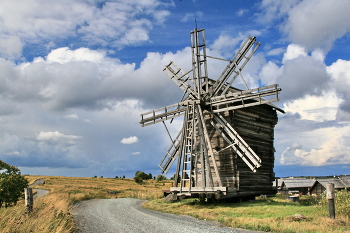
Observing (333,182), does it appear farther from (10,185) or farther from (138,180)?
(10,185)

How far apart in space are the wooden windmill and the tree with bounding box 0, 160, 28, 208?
9541 millimetres

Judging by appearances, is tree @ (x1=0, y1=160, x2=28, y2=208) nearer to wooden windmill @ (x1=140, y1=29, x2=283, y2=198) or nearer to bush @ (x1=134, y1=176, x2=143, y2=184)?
wooden windmill @ (x1=140, y1=29, x2=283, y2=198)

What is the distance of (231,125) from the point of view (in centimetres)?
2178

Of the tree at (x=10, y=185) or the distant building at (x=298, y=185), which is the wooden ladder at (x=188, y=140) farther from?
the distant building at (x=298, y=185)

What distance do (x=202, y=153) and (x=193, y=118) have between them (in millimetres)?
2412

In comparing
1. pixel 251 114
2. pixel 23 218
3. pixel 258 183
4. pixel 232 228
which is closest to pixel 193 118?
pixel 251 114

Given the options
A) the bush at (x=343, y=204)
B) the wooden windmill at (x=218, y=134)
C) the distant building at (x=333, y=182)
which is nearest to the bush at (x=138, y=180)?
the distant building at (x=333, y=182)

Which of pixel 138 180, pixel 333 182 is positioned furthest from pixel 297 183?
pixel 138 180

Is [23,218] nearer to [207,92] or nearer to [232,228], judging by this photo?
[232,228]

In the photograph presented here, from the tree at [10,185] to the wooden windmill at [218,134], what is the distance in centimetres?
954

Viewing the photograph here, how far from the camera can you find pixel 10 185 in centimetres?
1875

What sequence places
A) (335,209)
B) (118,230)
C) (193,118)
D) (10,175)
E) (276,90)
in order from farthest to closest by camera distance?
(193,118) → (10,175) → (276,90) → (335,209) → (118,230)

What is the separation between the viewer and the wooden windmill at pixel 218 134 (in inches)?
786

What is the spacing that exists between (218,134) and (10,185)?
543 inches
